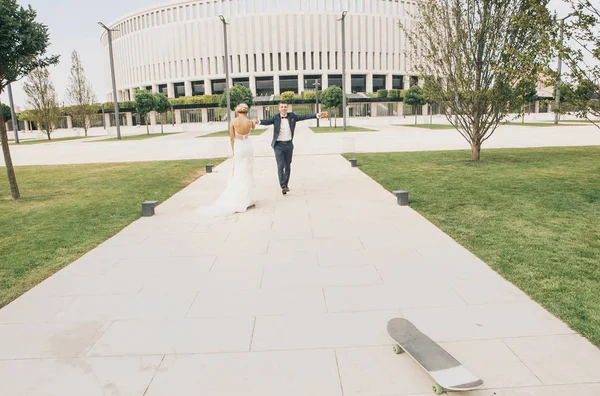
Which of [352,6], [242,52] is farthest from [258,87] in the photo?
[352,6]

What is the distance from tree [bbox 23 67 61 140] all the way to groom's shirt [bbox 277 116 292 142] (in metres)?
40.9

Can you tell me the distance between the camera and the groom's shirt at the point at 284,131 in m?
9.03

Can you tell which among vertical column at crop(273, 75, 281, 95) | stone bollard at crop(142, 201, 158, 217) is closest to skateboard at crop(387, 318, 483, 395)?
stone bollard at crop(142, 201, 158, 217)

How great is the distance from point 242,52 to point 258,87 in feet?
22.7

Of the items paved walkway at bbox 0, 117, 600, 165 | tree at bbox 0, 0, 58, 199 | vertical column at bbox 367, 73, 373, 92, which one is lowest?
paved walkway at bbox 0, 117, 600, 165

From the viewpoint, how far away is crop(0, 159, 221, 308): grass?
5.52m

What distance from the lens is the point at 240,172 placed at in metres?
8.16

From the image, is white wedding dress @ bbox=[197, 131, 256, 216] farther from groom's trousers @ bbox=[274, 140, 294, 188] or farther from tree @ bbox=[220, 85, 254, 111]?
tree @ bbox=[220, 85, 254, 111]

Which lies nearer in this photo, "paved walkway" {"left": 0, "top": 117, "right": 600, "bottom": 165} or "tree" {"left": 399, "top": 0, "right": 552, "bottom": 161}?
"tree" {"left": 399, "top": 0, "right": 552, "bottom": 161}

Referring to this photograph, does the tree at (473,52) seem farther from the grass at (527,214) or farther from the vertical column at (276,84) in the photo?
the vertical column at (276,84)

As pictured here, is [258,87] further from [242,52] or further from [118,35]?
[118,35]

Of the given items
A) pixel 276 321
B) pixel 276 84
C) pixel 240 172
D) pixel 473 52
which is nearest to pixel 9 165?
pixel 240 172

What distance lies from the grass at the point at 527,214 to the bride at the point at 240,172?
315cm

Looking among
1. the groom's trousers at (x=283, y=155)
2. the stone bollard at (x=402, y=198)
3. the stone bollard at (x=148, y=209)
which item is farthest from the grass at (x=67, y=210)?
the stone bollard at (x=402, y=198)
